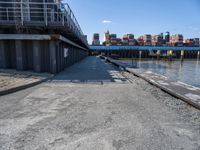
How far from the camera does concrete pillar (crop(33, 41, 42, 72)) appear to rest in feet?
35.9

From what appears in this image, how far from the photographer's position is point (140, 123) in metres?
4.12

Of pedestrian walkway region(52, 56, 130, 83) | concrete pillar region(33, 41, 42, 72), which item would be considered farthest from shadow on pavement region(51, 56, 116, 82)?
concrete pillar region(33, 41, 42, 72)

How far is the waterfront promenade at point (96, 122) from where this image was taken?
320 centimetres

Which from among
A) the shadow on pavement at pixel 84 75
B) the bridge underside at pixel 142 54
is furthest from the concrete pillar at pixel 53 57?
the bridge underside at pixel 142 54

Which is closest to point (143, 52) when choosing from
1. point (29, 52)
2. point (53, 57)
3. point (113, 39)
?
point (113, 39)

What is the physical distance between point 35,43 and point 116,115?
8.29 m

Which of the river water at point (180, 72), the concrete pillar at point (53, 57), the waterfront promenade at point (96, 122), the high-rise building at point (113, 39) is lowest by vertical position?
the river water at point (180, 72)

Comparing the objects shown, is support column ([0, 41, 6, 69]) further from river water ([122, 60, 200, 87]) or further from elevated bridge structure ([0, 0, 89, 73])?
river water ([122, 60, 200, 87])

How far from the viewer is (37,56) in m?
11.1

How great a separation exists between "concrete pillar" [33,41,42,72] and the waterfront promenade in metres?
4.84

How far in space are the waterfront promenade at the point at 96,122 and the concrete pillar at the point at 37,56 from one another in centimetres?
484

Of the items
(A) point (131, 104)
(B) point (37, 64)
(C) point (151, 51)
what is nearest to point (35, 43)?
(B) point (37, 64)

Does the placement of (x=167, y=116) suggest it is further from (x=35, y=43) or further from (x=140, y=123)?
(x=35, y=43)

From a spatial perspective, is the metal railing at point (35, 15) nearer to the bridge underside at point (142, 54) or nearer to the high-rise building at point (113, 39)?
the bridge underside at point (142, 54)
